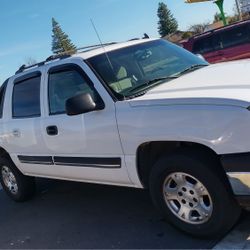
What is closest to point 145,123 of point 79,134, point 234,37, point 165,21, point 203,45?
point 79,134

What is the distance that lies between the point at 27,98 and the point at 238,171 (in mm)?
3262

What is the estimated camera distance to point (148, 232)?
477 centimetres

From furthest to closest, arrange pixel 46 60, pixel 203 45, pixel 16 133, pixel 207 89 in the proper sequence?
pixel 203 45 < pixel 16 133 < pixel 46 60 < pixel 207 89

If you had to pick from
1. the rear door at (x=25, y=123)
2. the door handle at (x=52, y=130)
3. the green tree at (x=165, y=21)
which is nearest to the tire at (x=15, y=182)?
the rear door at (x=25, y=123)

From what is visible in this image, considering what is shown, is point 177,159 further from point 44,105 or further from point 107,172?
point 44,105

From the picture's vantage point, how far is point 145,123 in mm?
4215

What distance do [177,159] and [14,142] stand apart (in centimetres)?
298

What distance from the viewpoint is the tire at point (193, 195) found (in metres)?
3.92

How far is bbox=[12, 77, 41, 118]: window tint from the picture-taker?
588 centimetres

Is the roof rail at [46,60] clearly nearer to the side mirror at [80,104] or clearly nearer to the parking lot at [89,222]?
the side mirror at [80,104]

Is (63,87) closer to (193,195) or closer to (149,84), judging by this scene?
(149,84)

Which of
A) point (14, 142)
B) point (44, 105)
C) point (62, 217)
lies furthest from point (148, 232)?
point (14, 142)

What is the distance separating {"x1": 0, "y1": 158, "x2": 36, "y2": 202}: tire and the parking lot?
127mm

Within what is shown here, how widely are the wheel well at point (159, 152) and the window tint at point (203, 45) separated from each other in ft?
36.0
